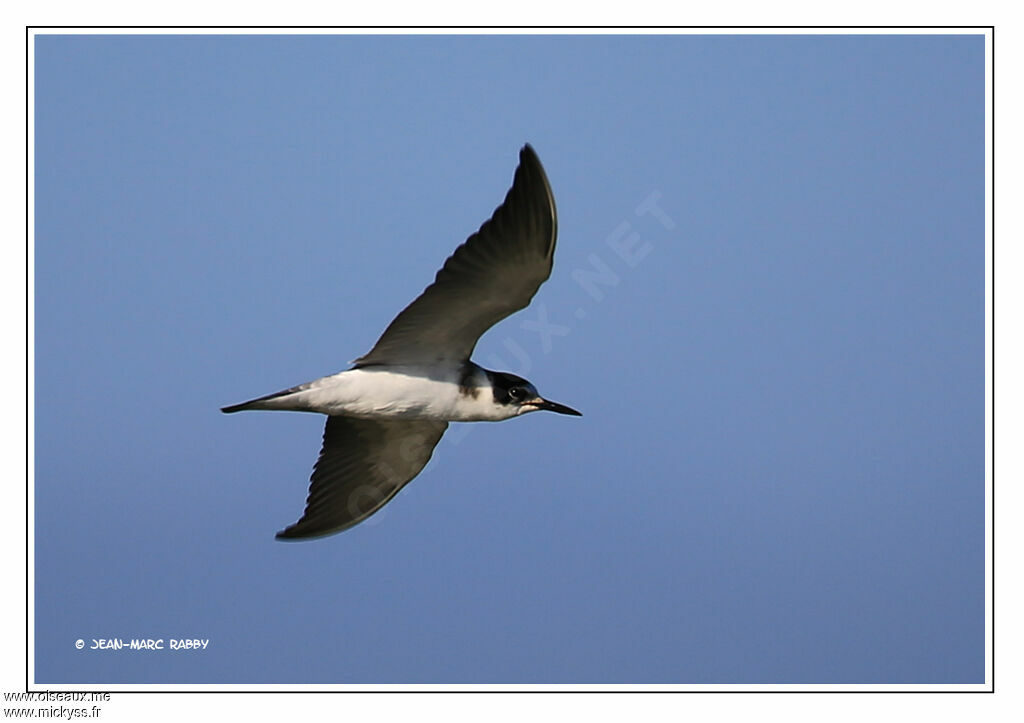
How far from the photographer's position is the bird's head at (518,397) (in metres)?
8.43

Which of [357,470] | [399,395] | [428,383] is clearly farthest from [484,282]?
[357,470]

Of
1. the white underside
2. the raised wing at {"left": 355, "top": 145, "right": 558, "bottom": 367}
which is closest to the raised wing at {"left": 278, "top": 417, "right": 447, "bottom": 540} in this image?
the white underside

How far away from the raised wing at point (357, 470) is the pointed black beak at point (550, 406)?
100 centimetres

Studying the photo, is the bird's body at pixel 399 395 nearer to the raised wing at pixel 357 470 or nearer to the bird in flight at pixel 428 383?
the bird in flight at pixel 428 383

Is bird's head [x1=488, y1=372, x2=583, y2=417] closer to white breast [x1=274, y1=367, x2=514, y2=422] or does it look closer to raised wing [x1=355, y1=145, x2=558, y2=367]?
white breast [x1=274, y1=367, x2=514, y2=422]

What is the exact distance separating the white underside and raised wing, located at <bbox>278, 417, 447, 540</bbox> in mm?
892

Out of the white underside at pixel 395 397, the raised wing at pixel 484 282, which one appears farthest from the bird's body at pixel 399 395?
the raised wing at pixel 484 282

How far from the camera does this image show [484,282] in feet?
24.9

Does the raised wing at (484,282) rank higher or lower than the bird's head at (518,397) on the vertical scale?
higher

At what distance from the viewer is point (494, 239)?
728 centimetres

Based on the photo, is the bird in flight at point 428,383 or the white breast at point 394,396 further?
the white breast at point 394,396

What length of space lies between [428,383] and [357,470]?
1524 millimetres

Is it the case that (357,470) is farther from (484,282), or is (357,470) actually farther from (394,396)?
(484,282)
